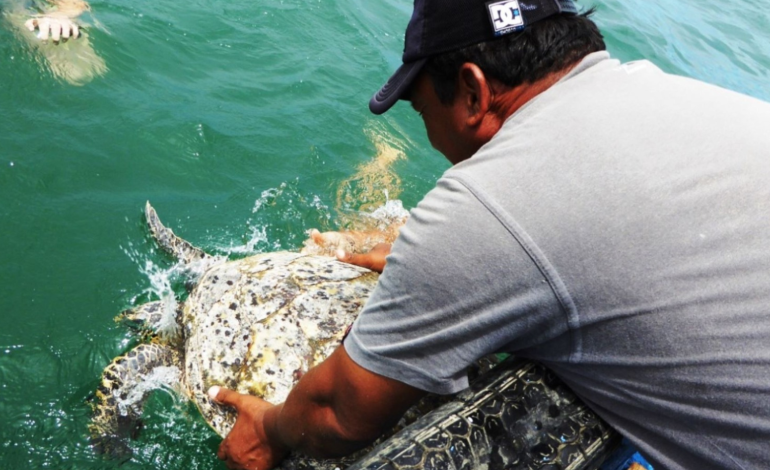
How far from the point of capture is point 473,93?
5.73 feet

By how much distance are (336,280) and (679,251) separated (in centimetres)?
181

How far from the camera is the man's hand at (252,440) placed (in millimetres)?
2189

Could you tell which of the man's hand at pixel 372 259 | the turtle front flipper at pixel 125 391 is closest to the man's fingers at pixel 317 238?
the man's hand at pixel 372 259

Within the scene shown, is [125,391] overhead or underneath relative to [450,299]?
underneath

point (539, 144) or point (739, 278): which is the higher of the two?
point (539, 144)

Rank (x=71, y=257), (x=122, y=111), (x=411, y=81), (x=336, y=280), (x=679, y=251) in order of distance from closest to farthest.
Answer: (x=679, y=251) → (x=411, y=81) → (x=336, y=280) → (x=71, y=257) → (x=122, y=111)

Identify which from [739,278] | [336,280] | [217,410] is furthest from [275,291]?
[739,278]

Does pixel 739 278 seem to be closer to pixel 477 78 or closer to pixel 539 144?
pixel 539 144

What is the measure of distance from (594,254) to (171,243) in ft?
10.3

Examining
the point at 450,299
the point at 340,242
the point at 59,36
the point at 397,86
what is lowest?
the point at 340,242

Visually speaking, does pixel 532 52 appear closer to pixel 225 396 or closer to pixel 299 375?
pixel 299 375

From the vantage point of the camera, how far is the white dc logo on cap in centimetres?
160

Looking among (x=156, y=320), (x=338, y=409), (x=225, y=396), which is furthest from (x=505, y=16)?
(x=156, y=320)

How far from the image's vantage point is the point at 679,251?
1.31m
